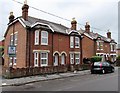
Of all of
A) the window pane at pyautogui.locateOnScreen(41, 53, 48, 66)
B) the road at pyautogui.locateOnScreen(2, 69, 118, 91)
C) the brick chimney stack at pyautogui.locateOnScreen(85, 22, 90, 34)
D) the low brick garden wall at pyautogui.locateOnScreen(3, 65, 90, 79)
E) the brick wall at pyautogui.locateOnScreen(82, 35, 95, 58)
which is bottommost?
the road at pyautogui.locateOnScreen(2, 69, 118, 91)

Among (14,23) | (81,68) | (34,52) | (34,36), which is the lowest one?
(81,68)

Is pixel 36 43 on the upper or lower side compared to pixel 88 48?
lower

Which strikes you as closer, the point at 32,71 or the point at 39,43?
the point at 32,71

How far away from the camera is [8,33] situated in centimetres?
3200

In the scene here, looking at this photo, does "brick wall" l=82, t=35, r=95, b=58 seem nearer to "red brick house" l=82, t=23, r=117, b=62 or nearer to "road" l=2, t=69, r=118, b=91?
"red brick house" l=82, t=23, r=117, b=62

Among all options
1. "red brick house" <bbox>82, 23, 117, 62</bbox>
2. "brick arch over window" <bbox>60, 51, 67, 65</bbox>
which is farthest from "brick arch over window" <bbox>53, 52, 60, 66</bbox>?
"red brick house" <bbox>82, 23, 117, 62</bbox>

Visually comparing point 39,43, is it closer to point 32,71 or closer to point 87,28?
point 32,71

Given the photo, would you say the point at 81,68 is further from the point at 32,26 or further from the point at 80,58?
the point at 32,26

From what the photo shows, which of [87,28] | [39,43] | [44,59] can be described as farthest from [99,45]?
[39,43]

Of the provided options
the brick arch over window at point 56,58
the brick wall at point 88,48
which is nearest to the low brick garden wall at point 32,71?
the brick arch over window at point 56,58

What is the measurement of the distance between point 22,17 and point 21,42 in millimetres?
3559

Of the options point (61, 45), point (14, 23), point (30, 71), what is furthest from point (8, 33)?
point (30, 71)

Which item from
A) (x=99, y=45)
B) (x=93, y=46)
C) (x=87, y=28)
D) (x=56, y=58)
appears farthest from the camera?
(x=87, y=28)

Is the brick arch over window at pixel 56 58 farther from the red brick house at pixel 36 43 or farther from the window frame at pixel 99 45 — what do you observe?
the window frame at pixel 99 45
